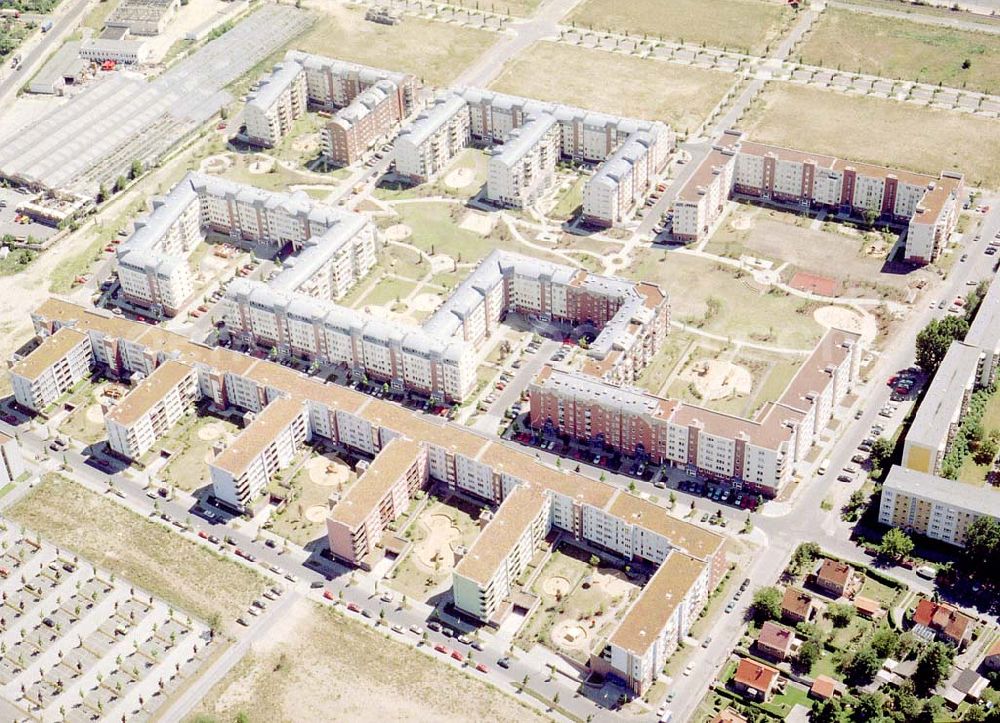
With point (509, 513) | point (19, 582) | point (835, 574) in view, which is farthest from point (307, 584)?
point (835, 574)

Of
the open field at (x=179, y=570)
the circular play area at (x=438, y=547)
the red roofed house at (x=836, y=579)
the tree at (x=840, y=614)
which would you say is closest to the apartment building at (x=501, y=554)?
the circular play area at (x=438, y=547)

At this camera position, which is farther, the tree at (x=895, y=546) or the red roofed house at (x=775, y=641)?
the tree at (x=895, y=546)

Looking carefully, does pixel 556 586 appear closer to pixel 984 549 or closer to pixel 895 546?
pixel 895 546

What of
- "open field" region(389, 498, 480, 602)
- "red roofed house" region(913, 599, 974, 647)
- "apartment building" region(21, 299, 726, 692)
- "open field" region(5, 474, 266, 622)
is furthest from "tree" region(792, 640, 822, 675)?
"open field" region(5, 474, 266, 622)

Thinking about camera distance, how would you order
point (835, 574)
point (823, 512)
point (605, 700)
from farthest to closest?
point (823, 512), point (835, 574), point (605, 700)

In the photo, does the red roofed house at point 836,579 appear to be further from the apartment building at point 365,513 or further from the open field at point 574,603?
the apartment building at point 365,513

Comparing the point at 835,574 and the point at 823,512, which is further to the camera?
the point at 823,512

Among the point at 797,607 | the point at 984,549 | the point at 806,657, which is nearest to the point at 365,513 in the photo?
the point at 797,607

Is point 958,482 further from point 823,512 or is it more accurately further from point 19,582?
point 19,582
